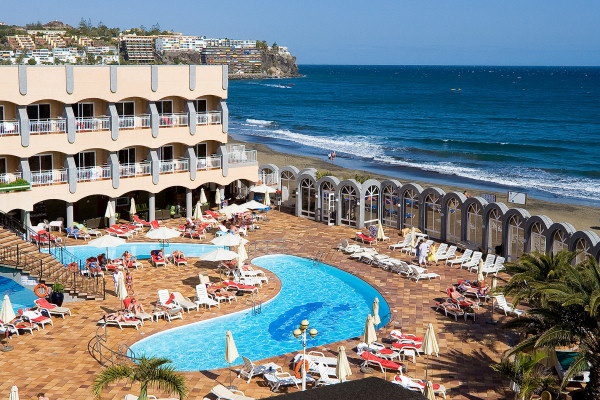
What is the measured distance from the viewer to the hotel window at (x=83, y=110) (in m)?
34.4

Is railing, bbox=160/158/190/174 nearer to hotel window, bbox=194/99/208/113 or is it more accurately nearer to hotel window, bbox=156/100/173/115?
hotel window, bbox=156/100/173/115

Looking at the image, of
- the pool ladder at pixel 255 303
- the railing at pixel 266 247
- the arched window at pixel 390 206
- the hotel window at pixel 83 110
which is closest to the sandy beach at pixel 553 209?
the arched window at pixel 390 206

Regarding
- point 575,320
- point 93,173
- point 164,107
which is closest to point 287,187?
point 164,107

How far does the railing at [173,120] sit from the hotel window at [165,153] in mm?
1677

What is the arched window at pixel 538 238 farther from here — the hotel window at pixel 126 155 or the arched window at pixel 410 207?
the hotel window at pixel 126 155

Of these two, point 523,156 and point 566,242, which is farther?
point 523,156

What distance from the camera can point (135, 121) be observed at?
35281 millimetres

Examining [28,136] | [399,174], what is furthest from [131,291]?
[399,174]

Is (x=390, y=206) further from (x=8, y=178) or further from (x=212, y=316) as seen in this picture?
(x=8, y=178)

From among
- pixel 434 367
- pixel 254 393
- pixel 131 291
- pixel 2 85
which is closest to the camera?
pixel 254 393

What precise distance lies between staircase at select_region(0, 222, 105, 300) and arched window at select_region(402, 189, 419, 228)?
14.9 meters

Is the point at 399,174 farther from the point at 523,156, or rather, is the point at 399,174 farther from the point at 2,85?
the point at 2,85

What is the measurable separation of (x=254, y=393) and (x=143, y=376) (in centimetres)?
420

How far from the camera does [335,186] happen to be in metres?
35.5
